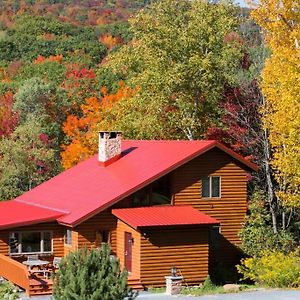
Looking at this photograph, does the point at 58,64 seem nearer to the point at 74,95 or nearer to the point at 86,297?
→ the point at 74,95

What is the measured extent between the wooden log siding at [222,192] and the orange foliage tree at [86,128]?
11.3 meters

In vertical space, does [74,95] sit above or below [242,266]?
above

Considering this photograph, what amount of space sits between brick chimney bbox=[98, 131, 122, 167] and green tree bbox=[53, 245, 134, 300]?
50.5 feet

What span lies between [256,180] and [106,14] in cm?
11703

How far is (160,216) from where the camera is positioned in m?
30.2

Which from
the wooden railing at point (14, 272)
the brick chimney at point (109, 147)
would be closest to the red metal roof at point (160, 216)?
the wooden railing at point (14, 272)

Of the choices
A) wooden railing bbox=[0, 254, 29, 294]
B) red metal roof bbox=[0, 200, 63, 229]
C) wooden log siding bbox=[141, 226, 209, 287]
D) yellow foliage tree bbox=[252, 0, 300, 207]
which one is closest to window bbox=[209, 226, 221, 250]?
wooden log siding bbox=[141, 226, 209, 287]

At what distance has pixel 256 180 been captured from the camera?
123 ft

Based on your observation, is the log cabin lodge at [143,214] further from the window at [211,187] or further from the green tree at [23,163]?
the green tree at [23,163]

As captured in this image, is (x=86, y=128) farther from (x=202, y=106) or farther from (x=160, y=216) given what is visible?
(x=160, y=216)

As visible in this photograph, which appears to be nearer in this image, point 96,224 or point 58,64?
point 96,224

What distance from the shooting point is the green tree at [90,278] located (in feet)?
61.5

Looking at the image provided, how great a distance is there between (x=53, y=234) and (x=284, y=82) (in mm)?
11141

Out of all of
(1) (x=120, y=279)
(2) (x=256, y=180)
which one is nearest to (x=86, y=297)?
(1) (x=120, y=279)
